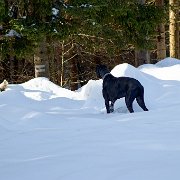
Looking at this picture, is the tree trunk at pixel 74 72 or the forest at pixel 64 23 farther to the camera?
the tree trunk at pixel 74 72

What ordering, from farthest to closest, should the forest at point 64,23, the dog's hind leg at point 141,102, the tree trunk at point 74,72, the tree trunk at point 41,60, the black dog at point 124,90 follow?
the tree trunk at point 74,72
the tree trunk at point 41,60
the forest at point 64,23
the dog's hind leg at point 141,102
the black dog at point 124,90

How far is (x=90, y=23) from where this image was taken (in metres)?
11.6

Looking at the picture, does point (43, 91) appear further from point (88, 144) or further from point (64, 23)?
point (88, 144)

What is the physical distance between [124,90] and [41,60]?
514cm

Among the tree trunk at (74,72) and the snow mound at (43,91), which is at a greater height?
the tree trunk at (74,72)

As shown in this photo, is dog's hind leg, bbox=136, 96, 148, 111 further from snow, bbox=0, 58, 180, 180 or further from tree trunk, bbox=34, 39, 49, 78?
tree trunk, bbox=34, 39, 49, 78

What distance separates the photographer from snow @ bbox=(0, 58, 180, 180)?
356 cm

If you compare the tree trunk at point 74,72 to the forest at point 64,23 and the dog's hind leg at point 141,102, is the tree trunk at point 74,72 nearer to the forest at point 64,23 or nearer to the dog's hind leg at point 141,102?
the forest at point 64,23

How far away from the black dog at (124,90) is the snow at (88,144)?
0.52 metres

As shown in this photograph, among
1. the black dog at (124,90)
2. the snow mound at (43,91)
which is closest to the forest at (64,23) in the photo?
the snow mound at (43,91)

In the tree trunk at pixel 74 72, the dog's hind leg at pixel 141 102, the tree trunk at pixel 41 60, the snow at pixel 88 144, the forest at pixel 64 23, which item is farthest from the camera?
the tree trunk at pixel 74 72

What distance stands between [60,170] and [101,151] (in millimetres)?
689

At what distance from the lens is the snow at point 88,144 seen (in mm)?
3557

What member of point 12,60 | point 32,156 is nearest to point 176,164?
point 32,156
